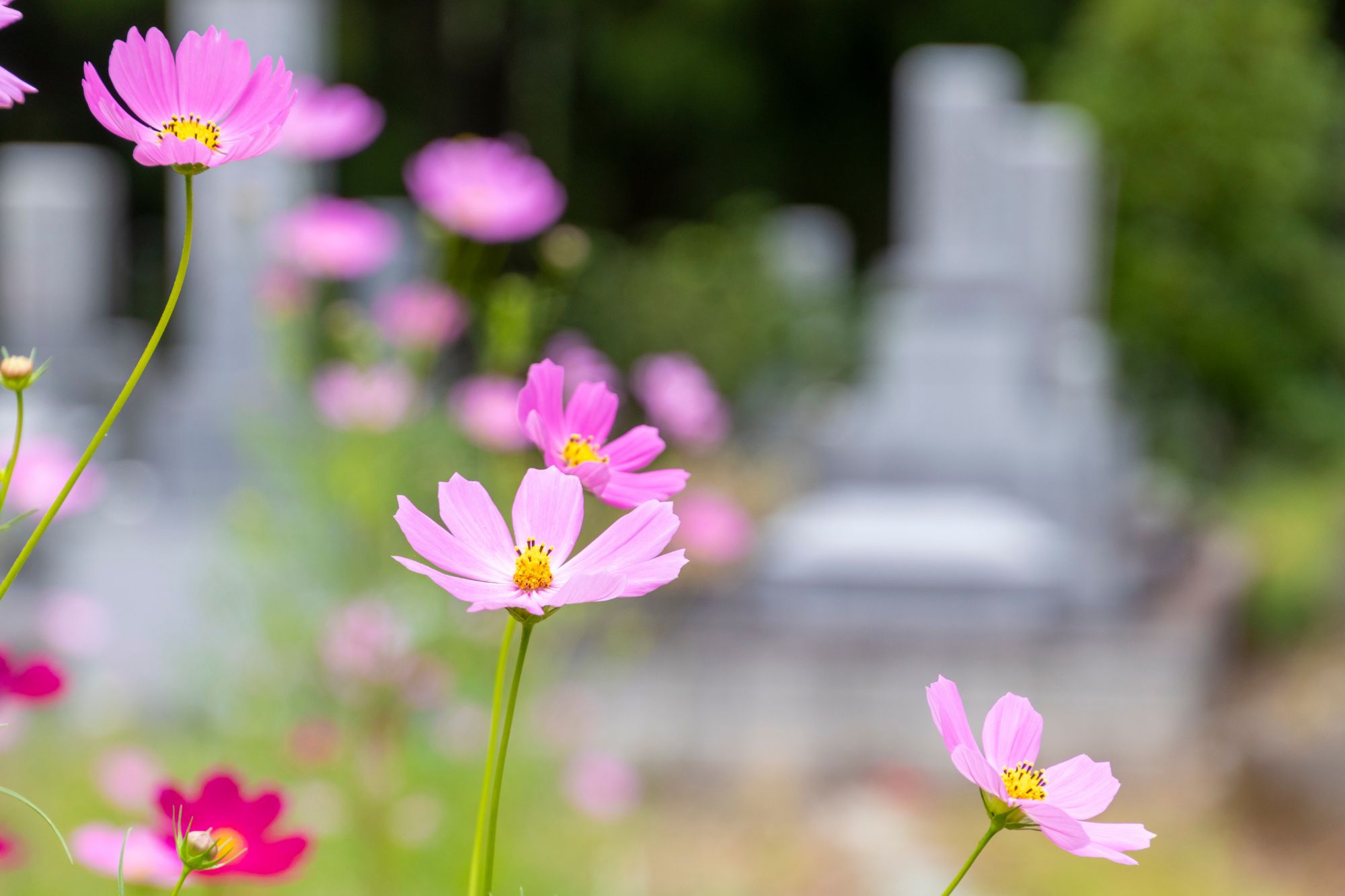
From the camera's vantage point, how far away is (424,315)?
120cm

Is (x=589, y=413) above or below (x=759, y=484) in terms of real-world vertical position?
above

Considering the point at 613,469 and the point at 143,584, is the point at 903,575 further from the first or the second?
the point at 613,469

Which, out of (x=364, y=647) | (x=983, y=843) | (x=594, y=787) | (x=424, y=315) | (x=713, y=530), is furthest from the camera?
(x=594, y=787)

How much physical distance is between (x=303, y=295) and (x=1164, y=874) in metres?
1.87

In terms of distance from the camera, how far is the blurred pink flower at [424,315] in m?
1.16

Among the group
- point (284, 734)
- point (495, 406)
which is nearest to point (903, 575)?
point (284, 734)

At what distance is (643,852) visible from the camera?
8.50ft

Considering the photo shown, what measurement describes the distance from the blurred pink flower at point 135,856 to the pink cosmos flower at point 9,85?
0.24 m

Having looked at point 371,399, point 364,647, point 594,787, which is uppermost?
point 371,399

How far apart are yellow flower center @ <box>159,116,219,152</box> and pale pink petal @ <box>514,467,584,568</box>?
4.6 inches

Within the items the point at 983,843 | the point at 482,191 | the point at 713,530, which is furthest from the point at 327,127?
the point at 983,843

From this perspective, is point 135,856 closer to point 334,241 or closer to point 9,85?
point 9,85

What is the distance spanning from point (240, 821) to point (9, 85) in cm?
21

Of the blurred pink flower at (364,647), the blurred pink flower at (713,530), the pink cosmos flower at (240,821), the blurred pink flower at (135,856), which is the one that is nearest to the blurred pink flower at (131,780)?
the blurred pink flower at (364,647)
